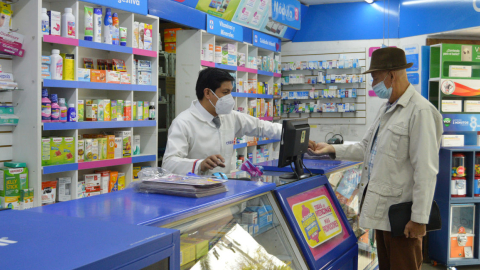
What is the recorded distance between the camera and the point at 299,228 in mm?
2172

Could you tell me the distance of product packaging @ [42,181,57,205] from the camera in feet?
13.1

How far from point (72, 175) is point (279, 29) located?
5627 mm

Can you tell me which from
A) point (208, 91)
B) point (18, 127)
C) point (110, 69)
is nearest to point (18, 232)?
point (208, 91)

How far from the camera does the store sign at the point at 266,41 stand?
25.7 ft

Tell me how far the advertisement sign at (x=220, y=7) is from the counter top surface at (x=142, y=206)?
4688 millimetres

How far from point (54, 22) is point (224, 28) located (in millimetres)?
3140

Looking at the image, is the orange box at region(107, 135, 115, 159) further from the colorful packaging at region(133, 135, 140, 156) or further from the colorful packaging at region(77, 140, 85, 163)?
the colorful packaging at region(133, 135, 140, 156)

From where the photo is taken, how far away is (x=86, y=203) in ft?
5.13

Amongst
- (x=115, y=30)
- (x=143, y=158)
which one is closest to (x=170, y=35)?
(x=115, y=30)

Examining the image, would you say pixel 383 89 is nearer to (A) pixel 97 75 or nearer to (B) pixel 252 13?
(A) pixel 97 75

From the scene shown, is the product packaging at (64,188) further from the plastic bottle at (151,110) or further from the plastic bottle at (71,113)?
the plastic bottle at (151,110)

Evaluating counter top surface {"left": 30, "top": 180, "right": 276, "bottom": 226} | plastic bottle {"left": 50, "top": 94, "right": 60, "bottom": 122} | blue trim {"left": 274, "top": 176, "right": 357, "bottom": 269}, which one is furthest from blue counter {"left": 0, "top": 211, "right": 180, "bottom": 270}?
plastic bottle {"left": 50, "top": 94, "right": 60, "bottom": 122}

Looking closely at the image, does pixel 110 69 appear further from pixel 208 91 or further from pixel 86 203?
pixel 86 203

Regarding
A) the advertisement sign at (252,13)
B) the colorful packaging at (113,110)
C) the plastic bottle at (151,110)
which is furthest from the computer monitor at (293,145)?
the advertisement sign at (252,13)
